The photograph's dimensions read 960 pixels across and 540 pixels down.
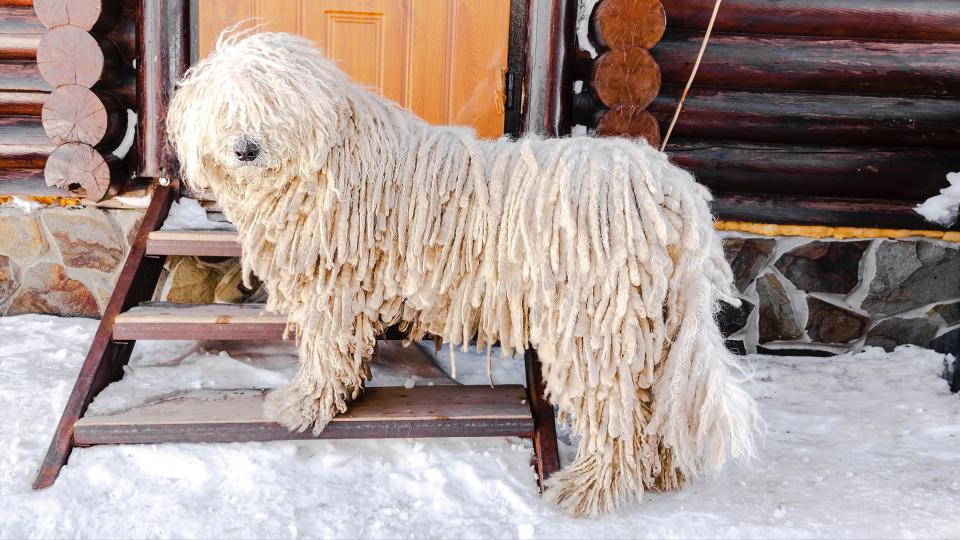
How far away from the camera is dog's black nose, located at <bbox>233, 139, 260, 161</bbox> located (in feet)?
6.54

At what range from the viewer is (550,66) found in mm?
3178

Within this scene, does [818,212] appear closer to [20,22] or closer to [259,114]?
[259,114]

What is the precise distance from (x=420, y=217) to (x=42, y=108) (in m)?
2.15

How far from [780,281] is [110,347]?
284 centimetres

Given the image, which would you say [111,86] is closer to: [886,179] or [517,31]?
[517,31]

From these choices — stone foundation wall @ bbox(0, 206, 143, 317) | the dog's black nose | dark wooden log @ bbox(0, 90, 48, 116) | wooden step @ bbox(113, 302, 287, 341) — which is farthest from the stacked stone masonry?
the dog's black nose

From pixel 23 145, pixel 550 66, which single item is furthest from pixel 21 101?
pixel 550 66

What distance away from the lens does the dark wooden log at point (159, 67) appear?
3.17 metres

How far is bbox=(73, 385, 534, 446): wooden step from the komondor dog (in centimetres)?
23

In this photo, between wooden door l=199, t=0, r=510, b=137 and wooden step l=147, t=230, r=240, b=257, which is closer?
wooden step l=147, t=230, r=240, b=257

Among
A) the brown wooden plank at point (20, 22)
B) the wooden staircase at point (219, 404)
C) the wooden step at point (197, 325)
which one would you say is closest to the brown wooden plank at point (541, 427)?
the wooden staircase at point (219, 404)

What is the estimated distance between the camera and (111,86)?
10.6ft

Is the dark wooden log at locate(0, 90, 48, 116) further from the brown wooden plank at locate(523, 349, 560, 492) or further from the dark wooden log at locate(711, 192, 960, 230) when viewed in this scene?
the dark wooden log at locate(711, 192, 960, 230)

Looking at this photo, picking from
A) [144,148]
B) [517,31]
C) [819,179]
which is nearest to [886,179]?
[819,179]
